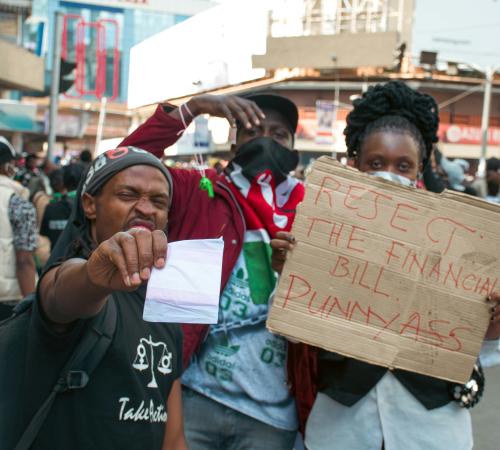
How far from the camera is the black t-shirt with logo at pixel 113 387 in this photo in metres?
1.59

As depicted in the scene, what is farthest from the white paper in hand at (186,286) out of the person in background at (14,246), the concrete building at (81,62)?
the person in background at (14,246)

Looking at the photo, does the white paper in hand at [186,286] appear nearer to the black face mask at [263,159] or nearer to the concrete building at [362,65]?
the black face mask at [263,159]

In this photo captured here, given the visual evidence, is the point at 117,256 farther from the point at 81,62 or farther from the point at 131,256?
the point at 81,62

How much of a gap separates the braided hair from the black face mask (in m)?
0.32

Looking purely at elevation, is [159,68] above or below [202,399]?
above

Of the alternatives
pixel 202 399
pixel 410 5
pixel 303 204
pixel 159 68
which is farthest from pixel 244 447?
pixel 410 5

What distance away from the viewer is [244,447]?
253 cm

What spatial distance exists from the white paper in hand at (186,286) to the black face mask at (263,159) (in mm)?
1281

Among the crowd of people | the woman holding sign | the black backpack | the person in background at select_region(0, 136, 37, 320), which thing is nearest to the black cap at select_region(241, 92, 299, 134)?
the crowd of people

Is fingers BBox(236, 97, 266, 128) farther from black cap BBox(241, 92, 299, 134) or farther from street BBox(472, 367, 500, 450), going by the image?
street BBox(472, 367, 500, 450)

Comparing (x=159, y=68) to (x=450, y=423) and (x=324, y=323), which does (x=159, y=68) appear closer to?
(x=324, y=323)

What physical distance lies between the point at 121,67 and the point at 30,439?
83.4 meters

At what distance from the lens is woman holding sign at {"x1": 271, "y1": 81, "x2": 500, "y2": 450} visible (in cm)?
219

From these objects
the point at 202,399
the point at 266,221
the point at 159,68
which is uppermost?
the point at 159,68
